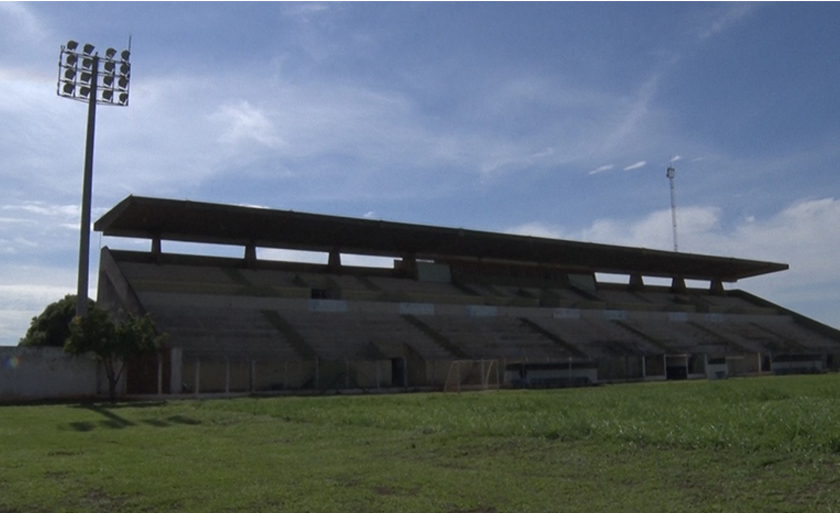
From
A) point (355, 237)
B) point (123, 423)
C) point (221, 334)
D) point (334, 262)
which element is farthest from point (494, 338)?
point (123, 423)

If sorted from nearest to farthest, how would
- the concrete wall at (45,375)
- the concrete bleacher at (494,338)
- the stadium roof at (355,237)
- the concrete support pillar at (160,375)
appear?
the concrete wall at (45,375) < the concrete support pillar at (160,375) < the stadium roof at (355,237) < the concrete bleacher at (494,338)

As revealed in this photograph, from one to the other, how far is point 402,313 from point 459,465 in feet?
141

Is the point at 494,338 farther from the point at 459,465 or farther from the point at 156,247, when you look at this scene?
the point at 459,465

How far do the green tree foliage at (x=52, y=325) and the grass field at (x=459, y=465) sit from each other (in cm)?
4820

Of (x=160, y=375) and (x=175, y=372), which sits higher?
(x=175, y=372)

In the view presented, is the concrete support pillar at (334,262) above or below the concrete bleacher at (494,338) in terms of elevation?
above

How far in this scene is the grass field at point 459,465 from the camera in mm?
9648

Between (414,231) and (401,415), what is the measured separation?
3966 cm

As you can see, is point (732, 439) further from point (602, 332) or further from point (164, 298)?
point (602, 332)

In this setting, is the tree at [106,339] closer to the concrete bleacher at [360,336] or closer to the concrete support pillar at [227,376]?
the concrete support pillar at [227,376]

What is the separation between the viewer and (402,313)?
55719 mm

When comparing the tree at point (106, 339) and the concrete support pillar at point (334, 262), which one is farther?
the concrete support pillar at point (334, 262)

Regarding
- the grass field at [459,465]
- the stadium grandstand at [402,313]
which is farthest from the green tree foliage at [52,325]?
the grass field at [459,465]

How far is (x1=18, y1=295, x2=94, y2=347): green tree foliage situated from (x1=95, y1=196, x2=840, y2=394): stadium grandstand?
A: 1526 cm
